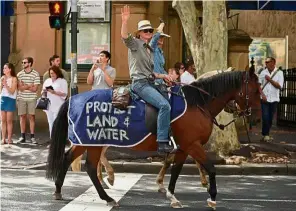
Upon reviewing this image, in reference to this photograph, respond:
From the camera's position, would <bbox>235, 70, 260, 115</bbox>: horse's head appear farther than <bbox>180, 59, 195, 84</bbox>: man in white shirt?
No

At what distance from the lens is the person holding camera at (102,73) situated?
11.0 m

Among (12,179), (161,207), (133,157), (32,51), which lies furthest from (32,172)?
(32,51)

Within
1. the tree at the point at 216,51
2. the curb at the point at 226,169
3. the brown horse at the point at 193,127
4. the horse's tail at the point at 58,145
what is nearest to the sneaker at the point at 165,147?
the brown horse at the point at 193,127

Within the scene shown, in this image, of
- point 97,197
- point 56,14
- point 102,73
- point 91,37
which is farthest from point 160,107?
point 91,37

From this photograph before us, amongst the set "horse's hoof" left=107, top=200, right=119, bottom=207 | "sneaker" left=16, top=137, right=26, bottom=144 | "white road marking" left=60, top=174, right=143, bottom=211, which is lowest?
"white road marking" left=60, top=174, right=143, bottom=211

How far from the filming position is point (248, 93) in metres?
8.66

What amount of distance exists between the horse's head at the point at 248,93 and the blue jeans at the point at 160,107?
1.08 meters

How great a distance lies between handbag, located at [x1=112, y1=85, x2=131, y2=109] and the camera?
8375 millimetres

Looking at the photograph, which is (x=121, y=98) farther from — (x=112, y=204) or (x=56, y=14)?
(x=56, y=14)

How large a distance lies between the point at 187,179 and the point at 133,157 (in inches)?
69.6

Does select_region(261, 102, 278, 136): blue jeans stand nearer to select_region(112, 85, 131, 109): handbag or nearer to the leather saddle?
the leather saddle

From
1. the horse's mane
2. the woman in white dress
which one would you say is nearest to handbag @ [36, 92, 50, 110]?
the woman in white dress

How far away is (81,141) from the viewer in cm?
862

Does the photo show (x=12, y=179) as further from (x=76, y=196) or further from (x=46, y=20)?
(x=46, y=20)
